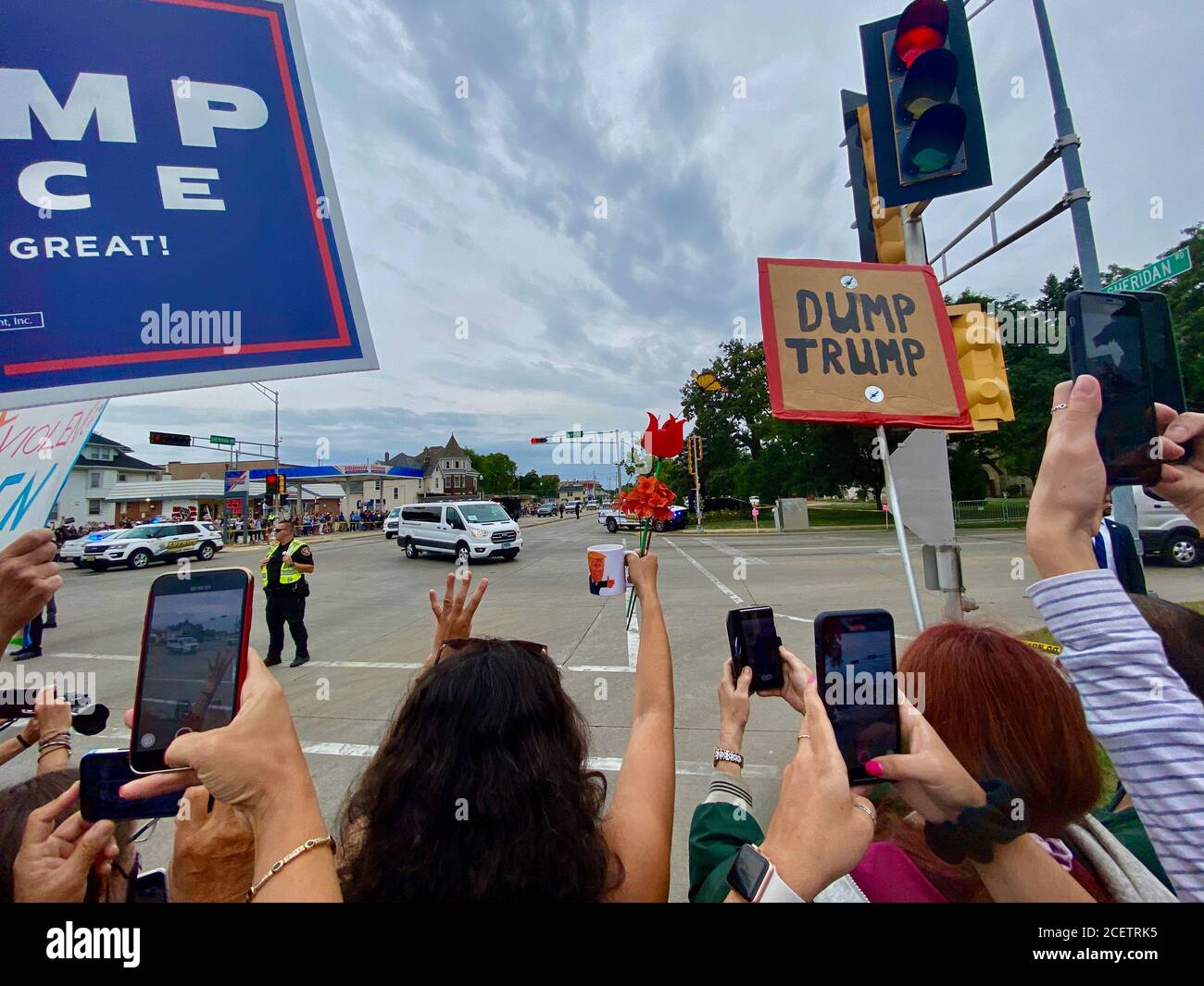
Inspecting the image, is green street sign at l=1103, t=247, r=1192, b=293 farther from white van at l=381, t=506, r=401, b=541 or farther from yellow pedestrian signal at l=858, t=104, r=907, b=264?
white van at l=381, t=506, r=401, b=541

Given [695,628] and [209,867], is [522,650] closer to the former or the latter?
[209,867]

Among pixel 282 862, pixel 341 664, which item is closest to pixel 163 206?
pixel 282 862

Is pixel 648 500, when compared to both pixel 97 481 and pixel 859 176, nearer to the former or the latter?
pixel 859 176

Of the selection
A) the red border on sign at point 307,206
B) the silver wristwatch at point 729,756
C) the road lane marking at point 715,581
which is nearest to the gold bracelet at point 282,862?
the silver wristwatch at point 729,756

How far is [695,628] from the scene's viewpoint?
23.9 ft

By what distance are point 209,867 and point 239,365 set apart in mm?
1326

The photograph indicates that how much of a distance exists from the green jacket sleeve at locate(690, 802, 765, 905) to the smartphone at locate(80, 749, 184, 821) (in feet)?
3.51

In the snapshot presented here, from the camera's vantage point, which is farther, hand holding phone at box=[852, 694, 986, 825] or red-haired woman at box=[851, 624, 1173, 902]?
red-haired woman at box=[851, 624, 1173, 902]

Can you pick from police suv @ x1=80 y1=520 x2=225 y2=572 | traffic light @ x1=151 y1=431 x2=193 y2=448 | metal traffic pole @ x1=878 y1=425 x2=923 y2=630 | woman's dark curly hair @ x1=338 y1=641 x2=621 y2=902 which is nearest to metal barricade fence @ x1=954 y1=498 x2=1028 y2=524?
metal traffic pole @ x1=878 y1=425 x2=923 y2=630

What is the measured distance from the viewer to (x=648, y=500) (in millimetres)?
2186

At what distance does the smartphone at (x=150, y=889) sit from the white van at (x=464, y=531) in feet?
51.2

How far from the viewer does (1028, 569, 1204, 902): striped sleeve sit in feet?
2.79

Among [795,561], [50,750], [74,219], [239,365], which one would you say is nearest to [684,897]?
[50,750]
